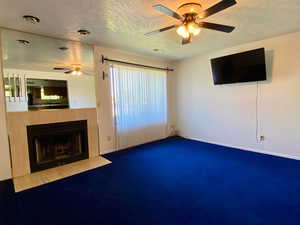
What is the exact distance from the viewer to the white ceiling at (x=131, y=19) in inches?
83.4

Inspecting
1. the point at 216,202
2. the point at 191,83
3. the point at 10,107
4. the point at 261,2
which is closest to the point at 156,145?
the point at 191,83

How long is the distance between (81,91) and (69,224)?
8.24ft

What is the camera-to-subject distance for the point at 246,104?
13.0ft

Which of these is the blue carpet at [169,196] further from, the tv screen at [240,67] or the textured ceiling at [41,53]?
the textured ceiling at [41,53]

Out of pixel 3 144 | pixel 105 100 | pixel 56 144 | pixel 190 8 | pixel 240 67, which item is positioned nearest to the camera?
pixel 190 8

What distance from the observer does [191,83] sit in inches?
198

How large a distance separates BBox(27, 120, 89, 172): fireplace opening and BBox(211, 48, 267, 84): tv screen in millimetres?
3331

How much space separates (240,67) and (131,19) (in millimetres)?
2601

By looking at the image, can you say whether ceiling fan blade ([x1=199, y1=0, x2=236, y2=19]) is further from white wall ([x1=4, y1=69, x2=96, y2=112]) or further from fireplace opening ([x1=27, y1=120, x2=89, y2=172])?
fireplace opening ([x1=27, y1=120, x2=89, y2=172])

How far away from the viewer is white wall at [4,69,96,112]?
3.09 m

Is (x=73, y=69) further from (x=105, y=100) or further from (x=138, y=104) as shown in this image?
(x=138, y=104)

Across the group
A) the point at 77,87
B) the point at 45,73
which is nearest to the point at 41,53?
the point at 45,73

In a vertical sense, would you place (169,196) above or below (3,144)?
below

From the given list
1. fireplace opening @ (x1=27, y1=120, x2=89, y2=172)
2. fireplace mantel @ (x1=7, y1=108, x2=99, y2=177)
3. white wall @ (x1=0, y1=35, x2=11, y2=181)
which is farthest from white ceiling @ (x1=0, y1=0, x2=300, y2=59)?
fireplace opening @ (x1=27, y1=120, x2=89, y2=172)
